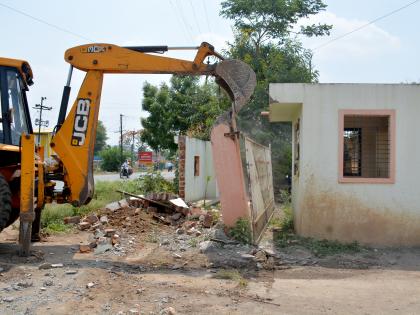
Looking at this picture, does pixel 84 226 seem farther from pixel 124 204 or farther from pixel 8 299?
pixel 8 299

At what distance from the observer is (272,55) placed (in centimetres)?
2242

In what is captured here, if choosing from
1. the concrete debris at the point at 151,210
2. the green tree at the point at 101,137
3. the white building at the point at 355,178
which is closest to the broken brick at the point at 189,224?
the concrete debris at the point at 151,210

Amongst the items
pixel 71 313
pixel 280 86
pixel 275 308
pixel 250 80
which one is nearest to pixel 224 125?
pixel 250 80

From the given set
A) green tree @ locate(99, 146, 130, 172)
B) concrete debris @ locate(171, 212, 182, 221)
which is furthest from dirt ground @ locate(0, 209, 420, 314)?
green tree @ locate(99, 146, 130, 172)

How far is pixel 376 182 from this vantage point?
31.8ft

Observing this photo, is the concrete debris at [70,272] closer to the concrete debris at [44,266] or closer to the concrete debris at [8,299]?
the concrete debris at [44,266]

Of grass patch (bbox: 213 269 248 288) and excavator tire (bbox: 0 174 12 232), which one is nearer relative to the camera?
grass patch (bbox: 213 269 248 288)

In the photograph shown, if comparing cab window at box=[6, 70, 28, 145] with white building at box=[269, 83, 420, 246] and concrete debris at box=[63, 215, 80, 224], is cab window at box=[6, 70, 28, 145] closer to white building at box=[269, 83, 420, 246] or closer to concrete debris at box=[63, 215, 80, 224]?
concrete debris at box=[63, 215, 80, 224]

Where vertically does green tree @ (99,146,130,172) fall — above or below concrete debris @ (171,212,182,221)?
above

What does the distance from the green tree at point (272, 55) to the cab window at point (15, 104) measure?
500 inches

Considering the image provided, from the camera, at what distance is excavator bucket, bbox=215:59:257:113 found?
345 inches

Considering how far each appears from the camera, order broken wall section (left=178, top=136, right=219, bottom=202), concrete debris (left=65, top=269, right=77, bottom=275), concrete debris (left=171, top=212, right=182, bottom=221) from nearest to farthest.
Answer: concrete debris (left=65, top=269, right=77, bottom=275)
concrete debris (left=171, top=212, right=182, bottom=221)
broken wall section (left=178, top=136, right=219, bottom=202)

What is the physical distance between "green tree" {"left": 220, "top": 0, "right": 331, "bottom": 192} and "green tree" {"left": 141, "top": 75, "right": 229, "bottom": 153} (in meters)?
3.21

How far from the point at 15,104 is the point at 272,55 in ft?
51.3
